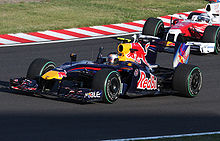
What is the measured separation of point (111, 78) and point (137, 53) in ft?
6.25

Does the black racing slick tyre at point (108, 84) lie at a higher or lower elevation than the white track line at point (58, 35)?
higher

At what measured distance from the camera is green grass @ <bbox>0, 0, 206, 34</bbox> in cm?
2373

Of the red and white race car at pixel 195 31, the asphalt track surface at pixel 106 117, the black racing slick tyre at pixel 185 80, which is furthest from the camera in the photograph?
the red and white race car at pixel 195 31

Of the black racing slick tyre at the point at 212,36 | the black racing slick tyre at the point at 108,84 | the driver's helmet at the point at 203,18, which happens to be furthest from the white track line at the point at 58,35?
the black racing slick tyre at the point at 108,84

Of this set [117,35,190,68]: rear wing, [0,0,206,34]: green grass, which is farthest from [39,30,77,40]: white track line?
[117,35,190,68]: rear wing

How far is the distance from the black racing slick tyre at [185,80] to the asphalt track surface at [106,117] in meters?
0.19

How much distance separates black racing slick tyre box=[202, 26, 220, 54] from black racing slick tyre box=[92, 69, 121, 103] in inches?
316

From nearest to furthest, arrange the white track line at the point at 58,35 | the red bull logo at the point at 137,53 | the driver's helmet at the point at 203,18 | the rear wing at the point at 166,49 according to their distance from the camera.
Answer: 1. the red bull logo at the point at 137,53
2. the rear wing at the point at 166,49
3. the driver's helmet at the point at 203,18
4. the white track line at the point at 58,35

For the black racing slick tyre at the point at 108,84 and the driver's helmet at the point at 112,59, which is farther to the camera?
the driver's helmet at the point at 112,59

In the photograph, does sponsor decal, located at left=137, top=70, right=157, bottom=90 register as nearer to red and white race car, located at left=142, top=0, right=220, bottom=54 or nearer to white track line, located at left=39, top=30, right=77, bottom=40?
red and white race car, located at left=142, top=0, right=220, bottom=54

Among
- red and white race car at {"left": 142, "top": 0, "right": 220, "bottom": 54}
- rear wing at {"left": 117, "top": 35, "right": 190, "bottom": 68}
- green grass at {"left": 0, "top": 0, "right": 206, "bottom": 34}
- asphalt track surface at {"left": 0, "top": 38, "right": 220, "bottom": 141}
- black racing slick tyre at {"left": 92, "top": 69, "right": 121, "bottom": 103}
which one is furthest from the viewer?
green grass at {"left": 0, "top": 0, "right": 206, "bottom": 34}

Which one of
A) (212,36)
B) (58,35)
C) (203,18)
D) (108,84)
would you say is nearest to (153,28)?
(203,18)

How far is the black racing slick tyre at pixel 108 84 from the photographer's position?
1102 cm

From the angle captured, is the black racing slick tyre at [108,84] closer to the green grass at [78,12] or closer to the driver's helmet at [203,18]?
the driver's helmet at [203,18]
